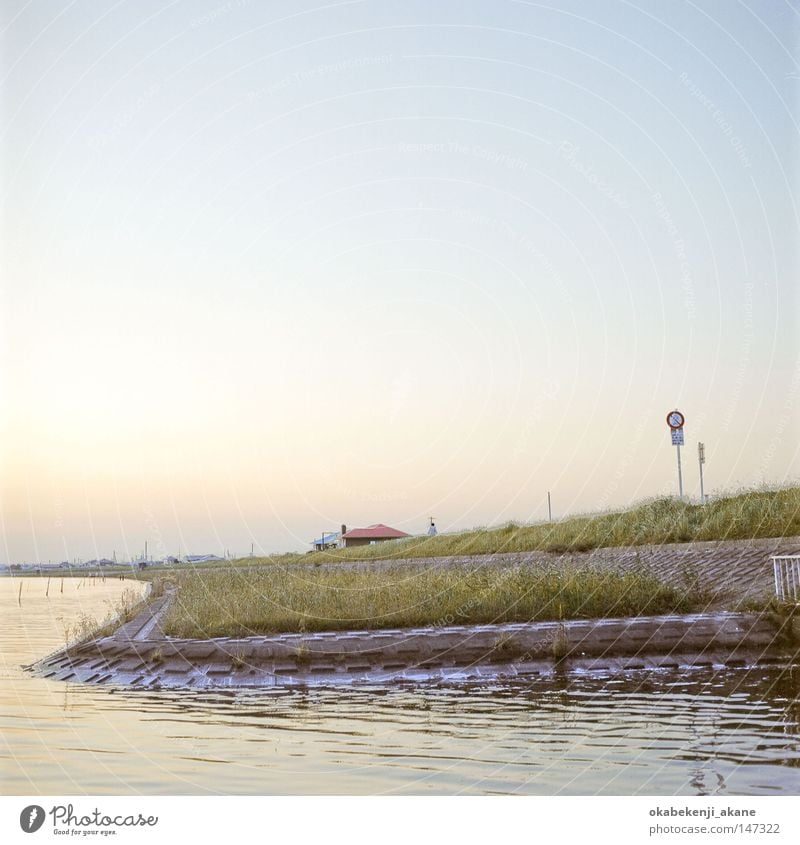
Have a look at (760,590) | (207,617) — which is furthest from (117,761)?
(760,590)

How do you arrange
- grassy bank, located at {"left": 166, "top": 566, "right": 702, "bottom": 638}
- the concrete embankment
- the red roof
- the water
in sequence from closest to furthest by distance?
1. the water
2. the concrete embankment
3. grassy bank, located at {"left": 166, "top": 566, "right": 702, "bottom": 638}
4. the red roof

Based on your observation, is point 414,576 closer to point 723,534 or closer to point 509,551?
point 723,534

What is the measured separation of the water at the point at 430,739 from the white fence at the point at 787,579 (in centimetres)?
292

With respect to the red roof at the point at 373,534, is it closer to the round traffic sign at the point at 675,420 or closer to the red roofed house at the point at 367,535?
the red roofed house at the point at 367,535

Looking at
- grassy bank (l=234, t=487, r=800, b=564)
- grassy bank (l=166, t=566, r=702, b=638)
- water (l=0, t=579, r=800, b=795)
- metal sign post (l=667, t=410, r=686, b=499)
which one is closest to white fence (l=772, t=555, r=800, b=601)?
grassy bank (l=166, t=566, r=702, b=638)

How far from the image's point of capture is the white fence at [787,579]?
45.2 feet

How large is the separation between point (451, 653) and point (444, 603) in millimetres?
2597

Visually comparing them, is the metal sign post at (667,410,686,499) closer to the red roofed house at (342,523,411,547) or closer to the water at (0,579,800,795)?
the water at (0,579,800,795)

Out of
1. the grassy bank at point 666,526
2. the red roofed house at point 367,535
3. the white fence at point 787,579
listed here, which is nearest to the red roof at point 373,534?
the red roofed house at point 367,535

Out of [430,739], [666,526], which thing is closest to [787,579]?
[430,739]

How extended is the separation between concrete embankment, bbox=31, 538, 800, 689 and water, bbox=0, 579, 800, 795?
2.00 feet

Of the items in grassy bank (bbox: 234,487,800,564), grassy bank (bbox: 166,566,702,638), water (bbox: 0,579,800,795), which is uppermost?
grassy bank (bbox: 234,487,800,564)

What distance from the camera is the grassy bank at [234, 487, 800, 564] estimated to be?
2156 cm

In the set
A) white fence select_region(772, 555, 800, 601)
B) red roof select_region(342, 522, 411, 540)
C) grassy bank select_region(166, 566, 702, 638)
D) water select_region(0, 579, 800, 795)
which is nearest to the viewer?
water select_region(0, 579, 800, 795)
